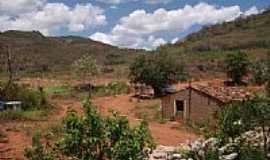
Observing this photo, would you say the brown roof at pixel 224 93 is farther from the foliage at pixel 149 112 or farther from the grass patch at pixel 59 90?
the grass patch at pixel 59 90

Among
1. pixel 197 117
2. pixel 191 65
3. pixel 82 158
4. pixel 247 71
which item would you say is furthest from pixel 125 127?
pixel 191 65

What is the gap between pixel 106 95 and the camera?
200 ft

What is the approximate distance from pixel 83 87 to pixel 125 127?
2225 inches

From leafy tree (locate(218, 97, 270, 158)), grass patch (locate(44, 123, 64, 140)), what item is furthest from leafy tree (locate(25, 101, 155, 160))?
leafy tree (locate(218, 97, 270, 158))

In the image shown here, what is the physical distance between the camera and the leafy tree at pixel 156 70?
55.5m

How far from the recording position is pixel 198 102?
124 feet

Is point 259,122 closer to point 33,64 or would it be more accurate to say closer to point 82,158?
point 82,158

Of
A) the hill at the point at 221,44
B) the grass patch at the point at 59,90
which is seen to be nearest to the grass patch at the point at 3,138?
the grass patch at the point at 59,90

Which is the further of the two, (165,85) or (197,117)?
(165,85)

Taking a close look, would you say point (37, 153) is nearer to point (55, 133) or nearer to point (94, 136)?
point (94, 136)

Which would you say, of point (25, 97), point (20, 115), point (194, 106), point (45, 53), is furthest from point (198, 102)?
point (45, 53)

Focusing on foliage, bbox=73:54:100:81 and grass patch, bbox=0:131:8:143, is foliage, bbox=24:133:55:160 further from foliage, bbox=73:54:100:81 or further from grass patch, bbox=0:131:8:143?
foliage, bbox=73:54:100:81

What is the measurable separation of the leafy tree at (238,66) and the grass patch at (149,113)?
1783 cm

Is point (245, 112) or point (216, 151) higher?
point (245, 112)
